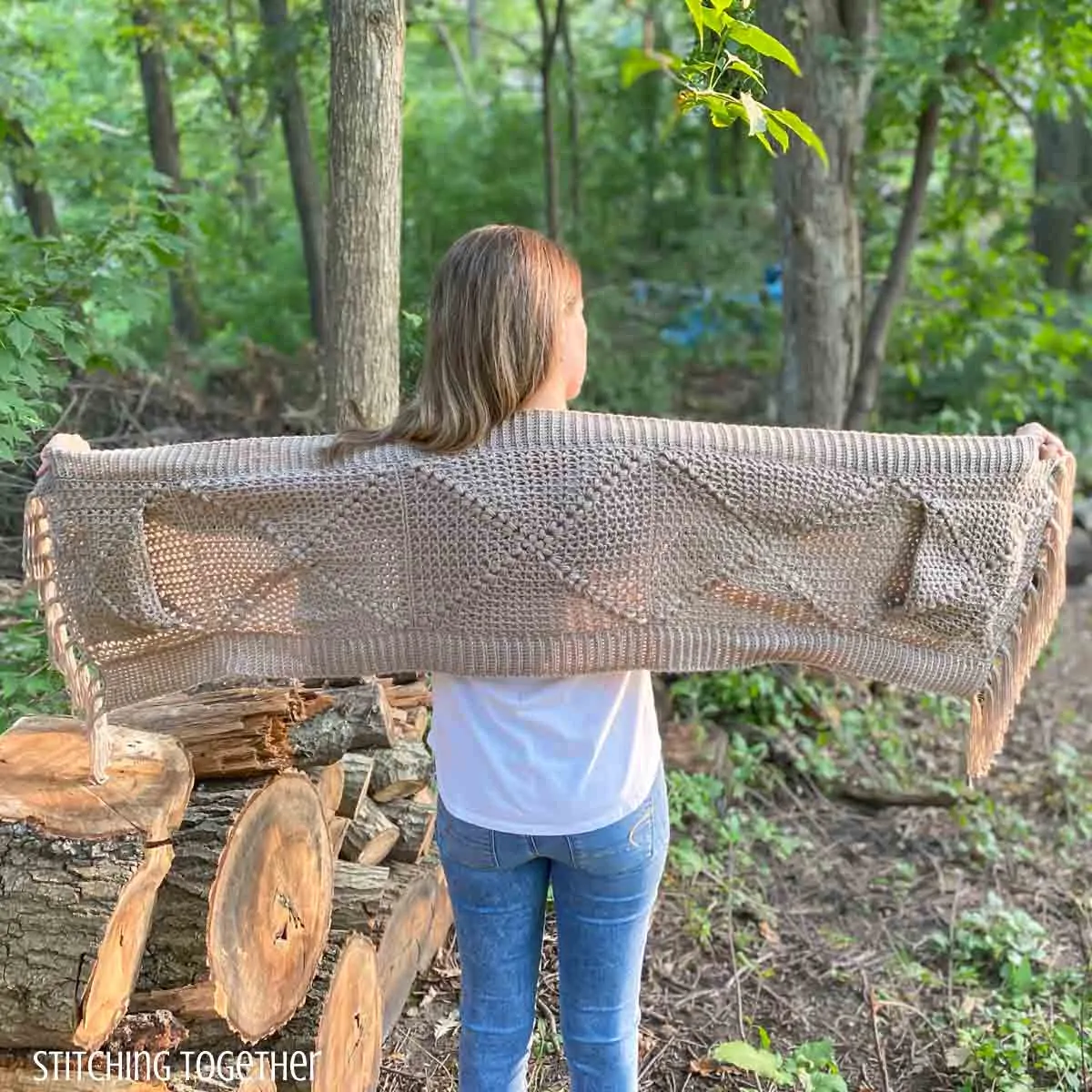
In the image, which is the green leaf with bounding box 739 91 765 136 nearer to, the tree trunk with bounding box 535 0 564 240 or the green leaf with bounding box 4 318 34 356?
the green leaf with bounding box 4 318 34 356

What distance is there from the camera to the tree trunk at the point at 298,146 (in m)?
4.60

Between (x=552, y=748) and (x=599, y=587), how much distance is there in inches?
10.4

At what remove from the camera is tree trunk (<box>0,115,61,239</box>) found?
13.0 ft

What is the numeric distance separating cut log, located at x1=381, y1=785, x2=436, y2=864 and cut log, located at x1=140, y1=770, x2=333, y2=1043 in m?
0.49

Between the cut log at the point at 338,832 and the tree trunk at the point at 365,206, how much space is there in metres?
0.93

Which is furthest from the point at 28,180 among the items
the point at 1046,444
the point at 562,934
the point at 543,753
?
the point at 1046,444

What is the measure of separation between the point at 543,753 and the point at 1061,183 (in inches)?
230

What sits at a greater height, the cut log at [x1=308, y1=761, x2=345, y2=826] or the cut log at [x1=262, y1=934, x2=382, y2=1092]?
the cut log at [x1=308, y1=761, x2=345, y2=826]

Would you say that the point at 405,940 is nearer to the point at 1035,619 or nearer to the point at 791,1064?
the point at 791,1064

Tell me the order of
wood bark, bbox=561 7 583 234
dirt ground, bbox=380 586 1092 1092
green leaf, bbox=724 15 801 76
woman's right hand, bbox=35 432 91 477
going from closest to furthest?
green leaf, bbox=724 15 801 76
woman's right hand, bbox=35 432 91 477
dirt ground, bbox=380 586 1092 1092
wood bark, bbox=561 7 583 234

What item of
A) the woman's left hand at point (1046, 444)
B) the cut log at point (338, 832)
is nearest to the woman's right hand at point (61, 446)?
the cut log at point (338, 832)

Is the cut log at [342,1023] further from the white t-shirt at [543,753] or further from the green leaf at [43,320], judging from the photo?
the green leaf at [43,320]

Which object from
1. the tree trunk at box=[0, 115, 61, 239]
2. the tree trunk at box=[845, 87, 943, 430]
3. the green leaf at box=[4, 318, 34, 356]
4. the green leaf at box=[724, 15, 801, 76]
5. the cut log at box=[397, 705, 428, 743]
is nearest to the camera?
the green leaf at box=[724, 15, 801, 76]

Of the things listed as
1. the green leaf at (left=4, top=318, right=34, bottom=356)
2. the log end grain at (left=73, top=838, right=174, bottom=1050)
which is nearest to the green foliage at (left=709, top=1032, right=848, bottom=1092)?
the log end grain at (left=73, top=838, right=174, bottom=1050)
